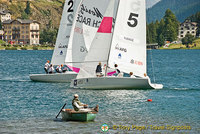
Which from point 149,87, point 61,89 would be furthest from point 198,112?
point 61,89

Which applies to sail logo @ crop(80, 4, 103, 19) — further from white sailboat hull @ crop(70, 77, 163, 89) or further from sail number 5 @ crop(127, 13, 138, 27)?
white sailboat hull @ crop(70, 77, 163, 89)

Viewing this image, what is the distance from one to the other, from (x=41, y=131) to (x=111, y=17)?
21680 millimetres

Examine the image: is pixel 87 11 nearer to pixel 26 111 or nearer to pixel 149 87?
pixel 149 87

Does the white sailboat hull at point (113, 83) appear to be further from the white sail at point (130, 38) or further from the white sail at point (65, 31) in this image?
the white sail at point (65, 31)

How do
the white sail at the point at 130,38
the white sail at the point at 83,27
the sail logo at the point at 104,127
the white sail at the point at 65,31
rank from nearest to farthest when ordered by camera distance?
1. the sail logo at the point at 104,127
2. the white sail at the point at 130,38
3. the white sail at the point at 83,27
4. the white sail at the point at 65,31

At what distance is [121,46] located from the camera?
4519 cm

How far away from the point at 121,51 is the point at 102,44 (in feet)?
7.46

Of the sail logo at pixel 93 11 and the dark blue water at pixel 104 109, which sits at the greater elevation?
the sail logo at pixel 93 11

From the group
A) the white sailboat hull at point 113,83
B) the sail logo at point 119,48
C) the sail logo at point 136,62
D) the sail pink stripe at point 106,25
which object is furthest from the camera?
the sail logo at point 136,62

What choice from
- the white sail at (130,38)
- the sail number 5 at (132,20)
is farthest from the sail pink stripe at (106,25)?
the sail number 5 at (132,20)

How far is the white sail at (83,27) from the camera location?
5119 centimetres

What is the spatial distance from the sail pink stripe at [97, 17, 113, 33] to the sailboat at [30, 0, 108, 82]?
18.7 ft

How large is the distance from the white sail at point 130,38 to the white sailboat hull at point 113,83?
1.87 metres

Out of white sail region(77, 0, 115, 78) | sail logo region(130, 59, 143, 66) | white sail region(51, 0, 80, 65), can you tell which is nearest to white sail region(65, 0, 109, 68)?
white sail region(51, 0, 80, 65)
